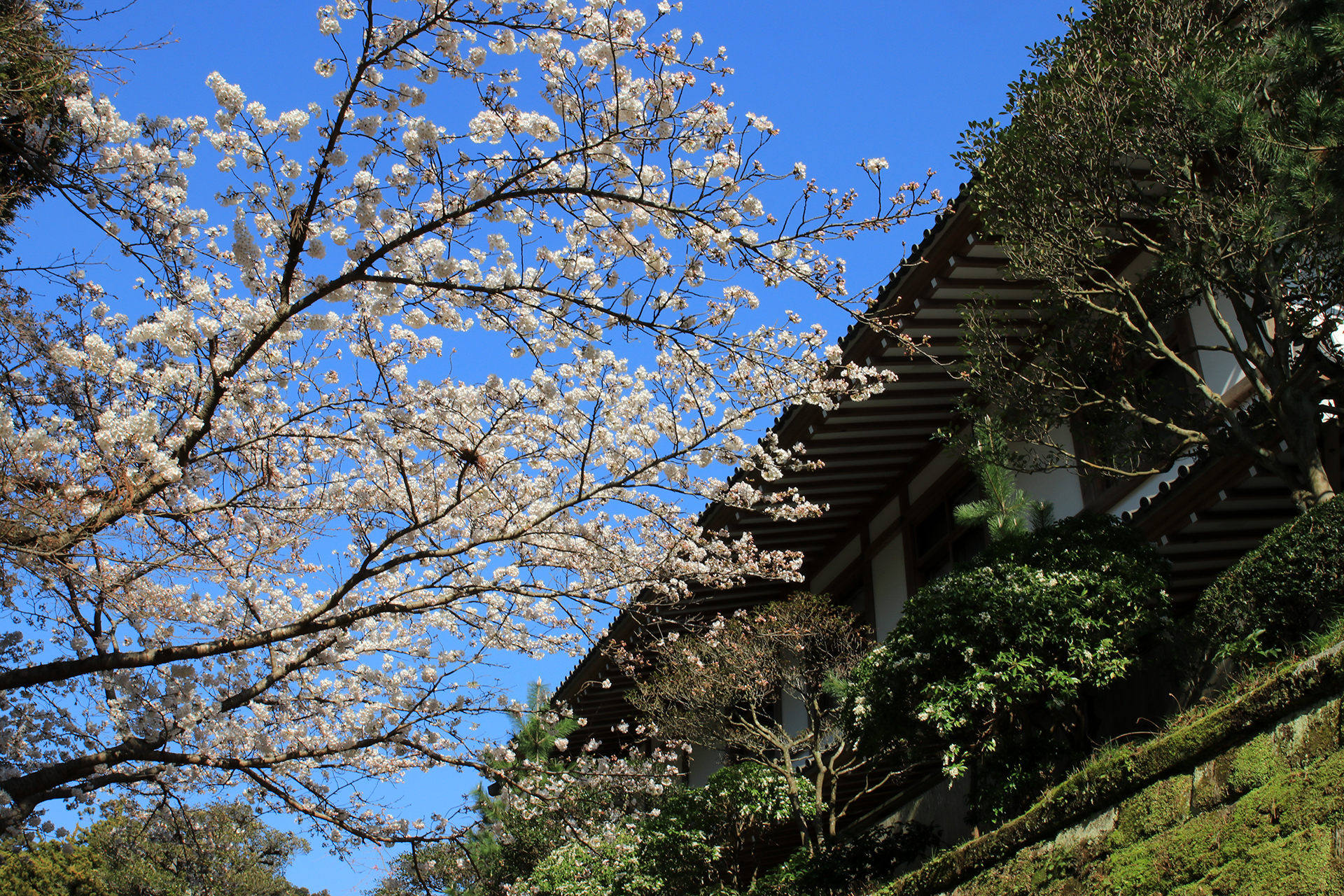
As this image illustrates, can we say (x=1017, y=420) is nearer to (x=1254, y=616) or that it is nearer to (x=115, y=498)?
(x=1254, y=616)

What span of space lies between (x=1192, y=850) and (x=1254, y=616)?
1408 millimetres

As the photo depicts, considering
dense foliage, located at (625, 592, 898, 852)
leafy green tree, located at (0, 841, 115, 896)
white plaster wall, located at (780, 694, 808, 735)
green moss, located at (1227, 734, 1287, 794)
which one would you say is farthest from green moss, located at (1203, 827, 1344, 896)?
leafy green tree, located at (0, 841, 115, 896)

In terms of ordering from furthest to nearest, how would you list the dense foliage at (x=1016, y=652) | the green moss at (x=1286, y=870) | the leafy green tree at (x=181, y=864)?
the leafy green tree at (x=181, y=864) → the dense foliage at (x=1016, y=652) → the green moss at (x=1286, y=870)

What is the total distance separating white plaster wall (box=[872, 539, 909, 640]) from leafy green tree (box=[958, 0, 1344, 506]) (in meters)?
3.27

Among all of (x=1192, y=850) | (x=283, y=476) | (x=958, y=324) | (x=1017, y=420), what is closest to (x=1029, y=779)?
(x=1192, y=850)

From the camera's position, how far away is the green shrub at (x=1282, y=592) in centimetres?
504

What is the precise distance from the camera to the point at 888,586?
1121 cm

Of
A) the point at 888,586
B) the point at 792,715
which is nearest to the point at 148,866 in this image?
the point at 792,715

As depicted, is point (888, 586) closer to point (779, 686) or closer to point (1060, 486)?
point (779, 686)

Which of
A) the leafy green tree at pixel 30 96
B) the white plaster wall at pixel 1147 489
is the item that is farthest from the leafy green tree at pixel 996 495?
the leafy green tree at pixel 30 96

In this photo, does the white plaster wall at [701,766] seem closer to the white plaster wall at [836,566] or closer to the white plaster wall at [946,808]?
the white plaster wall at [836,566]

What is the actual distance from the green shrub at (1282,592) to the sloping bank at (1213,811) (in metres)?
0.55

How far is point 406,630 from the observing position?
8.32 m

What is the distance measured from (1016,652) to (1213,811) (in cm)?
167
